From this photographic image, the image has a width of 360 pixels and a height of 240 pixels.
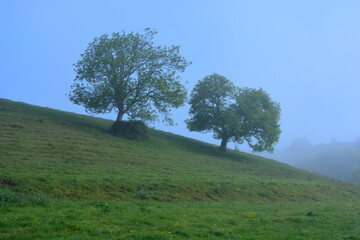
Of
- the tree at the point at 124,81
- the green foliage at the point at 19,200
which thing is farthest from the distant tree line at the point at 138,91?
the green foliage at the point at 19,200

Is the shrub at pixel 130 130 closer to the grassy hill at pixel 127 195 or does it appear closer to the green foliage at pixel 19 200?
the grassy hill at pixel 127 195

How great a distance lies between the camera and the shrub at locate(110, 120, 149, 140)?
149 ft

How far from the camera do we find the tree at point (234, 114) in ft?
179

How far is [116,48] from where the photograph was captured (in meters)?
47.7

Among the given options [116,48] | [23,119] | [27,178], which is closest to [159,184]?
[27,178]

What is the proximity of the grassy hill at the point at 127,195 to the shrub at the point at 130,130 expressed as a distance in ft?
8.93

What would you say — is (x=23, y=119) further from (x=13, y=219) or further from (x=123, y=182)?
(x=13, y=219)

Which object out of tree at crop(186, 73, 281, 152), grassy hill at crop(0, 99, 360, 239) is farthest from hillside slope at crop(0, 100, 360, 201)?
tree at crop(186, 73, 281, 152)

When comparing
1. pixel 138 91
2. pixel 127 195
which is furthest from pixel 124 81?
pixel 127 195

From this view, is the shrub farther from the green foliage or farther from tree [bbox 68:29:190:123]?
the green foliage

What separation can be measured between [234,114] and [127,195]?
36939 mm

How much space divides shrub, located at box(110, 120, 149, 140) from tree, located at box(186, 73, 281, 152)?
14866 millimetres

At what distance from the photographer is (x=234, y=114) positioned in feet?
178

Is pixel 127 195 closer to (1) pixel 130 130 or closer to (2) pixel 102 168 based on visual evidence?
(2) pixel 102 168
